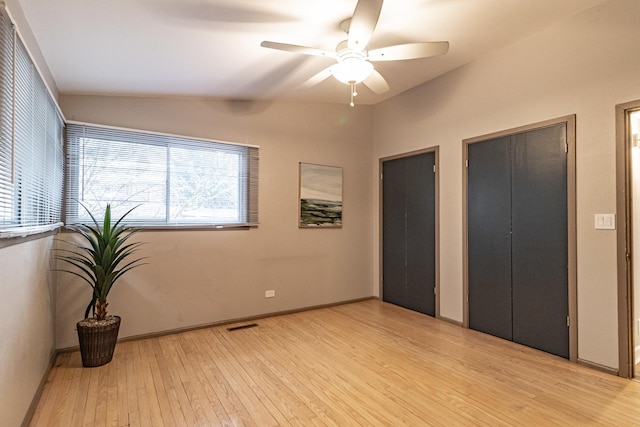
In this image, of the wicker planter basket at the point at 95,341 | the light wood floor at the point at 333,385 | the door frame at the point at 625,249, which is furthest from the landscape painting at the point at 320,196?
the door frame at the point at 625,249

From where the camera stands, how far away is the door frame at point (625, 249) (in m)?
2.42

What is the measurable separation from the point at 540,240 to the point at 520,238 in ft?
0.55

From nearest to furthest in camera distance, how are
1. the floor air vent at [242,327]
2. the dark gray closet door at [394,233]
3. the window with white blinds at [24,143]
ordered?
the window with white blinds at [24,143] < the floor air vent at [242,327] < the dark gray closet door at [394,233]

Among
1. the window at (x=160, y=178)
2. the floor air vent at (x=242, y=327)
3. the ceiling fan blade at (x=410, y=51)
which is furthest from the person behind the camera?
the floor air vent at (x=242, y=327)

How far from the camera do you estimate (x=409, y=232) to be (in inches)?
169

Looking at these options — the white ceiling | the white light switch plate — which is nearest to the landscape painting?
the white ceiling

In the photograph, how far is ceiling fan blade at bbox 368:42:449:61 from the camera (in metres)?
2.08

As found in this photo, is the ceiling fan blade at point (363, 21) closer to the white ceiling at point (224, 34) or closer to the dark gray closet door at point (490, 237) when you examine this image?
the white ceiling at point (224, 34)

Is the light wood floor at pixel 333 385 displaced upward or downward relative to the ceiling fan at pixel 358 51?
downward

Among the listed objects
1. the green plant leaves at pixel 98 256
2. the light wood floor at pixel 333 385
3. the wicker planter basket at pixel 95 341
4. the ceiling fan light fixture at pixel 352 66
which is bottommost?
the light wood floor at pixel 333 385

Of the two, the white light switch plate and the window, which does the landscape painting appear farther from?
the white light switch plate

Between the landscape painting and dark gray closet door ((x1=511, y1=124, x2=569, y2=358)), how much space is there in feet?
7.06

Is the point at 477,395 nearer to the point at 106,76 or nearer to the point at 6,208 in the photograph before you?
the point at 6,208

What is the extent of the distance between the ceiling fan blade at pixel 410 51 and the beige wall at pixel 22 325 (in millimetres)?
2371
